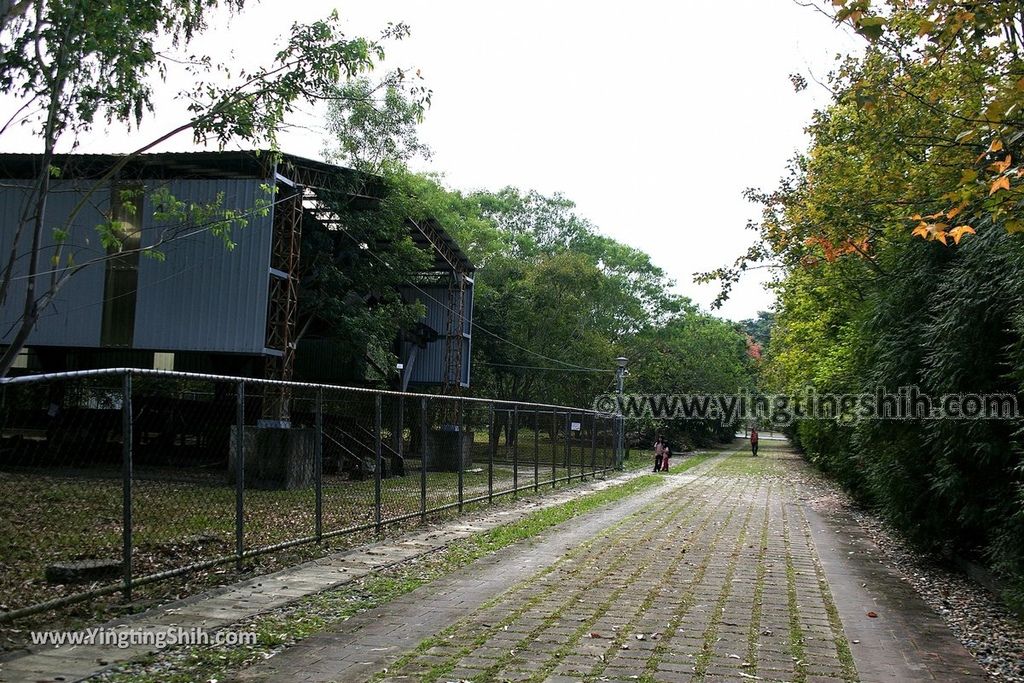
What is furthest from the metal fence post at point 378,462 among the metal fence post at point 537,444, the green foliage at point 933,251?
the metal fence post at point 537,444

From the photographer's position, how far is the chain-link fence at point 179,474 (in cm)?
586

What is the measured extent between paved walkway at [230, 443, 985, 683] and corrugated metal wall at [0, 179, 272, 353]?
13.4 m

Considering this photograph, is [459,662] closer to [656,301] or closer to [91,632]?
[91,632]

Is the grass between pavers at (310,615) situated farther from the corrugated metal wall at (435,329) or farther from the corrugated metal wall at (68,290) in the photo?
the corrugated metal wall at (435,329)

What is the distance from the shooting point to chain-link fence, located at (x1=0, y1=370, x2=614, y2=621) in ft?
19.2

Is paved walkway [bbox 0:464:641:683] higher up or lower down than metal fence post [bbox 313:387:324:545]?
lower down

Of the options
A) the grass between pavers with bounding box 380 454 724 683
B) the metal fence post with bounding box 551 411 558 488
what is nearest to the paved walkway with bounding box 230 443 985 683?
the grass between pavers with bounding box 380 454 724 683

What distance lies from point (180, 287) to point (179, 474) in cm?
1636

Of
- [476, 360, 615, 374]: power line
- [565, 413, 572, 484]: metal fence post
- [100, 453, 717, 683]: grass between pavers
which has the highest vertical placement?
[476, 360, 615, 374]: power line

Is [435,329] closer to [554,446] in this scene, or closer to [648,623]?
[554,446]

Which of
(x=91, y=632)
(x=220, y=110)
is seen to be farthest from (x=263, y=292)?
(x=91, y=632)

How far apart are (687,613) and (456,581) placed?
231 cm

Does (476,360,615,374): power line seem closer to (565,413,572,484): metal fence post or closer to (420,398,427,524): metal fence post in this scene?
(565,413,572,484): metal fence post

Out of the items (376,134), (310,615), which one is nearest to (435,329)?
(376,134)
